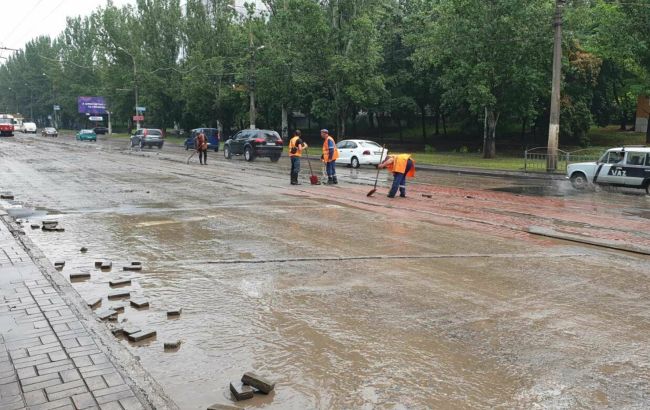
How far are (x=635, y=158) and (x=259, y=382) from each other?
57.5 ft

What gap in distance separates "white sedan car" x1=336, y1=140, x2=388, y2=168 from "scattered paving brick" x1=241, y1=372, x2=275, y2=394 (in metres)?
24.2

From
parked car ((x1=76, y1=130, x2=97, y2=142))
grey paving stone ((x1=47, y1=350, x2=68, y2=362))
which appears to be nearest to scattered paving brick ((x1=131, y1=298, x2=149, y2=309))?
grey paving stone ((x1=47, y1=350, x2=68, y2=362))

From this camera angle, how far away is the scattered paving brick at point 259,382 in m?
4.04

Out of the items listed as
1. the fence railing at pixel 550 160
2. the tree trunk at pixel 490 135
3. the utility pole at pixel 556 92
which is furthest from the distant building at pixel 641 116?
the utility pole at pixel 556 92

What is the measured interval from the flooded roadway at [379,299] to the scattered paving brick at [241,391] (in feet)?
0.27

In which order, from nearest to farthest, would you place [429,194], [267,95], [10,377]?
[10,377], [429,194], [267,95]

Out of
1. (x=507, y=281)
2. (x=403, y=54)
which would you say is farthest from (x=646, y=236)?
(x=403, y=54)

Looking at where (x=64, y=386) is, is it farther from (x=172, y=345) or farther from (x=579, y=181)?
(x=579, y=181)

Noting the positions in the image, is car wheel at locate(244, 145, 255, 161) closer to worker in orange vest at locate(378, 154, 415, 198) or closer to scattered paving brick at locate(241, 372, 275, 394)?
worker in orange vest at locate(378, 154, 415, 198)

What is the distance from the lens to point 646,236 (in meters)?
10.1

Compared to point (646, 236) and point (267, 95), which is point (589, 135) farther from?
point (646, 236)

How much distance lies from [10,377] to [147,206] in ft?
31.2

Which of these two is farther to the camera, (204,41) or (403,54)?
(204,41)

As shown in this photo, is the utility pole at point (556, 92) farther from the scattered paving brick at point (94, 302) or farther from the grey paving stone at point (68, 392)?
the grey paving stone at point (68, 392)
